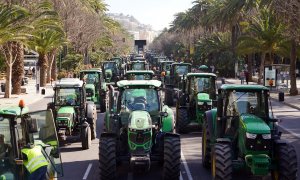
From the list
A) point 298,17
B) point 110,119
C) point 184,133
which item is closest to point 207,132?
point 110,119

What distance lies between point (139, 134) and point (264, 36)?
34595 millimetres

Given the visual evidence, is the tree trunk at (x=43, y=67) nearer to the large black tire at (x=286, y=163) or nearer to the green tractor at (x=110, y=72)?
the green tractor at (x=110, y=72)

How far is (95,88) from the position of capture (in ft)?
92.0

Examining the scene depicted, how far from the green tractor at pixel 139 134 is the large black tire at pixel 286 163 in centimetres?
226

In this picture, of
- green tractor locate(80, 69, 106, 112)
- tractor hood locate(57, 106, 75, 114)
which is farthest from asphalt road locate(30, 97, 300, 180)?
green tractor locate(80, 69, 106, 112)

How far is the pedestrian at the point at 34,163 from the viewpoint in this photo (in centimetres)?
821

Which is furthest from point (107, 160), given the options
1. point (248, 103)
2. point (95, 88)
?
point (95, 88)

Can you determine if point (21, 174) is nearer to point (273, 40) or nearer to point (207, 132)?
point (207, 132)

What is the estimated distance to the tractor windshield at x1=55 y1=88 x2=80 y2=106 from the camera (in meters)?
18.0

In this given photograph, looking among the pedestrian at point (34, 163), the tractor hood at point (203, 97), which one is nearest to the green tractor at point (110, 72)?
the tractor hood at point (203, 97)

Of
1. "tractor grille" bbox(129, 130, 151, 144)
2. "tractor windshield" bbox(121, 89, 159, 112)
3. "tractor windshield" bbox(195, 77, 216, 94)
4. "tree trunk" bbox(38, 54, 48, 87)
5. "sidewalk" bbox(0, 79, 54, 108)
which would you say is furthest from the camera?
"tree trunk" bbox(38, 54, 48, 87)

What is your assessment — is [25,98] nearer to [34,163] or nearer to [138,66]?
[138,66]

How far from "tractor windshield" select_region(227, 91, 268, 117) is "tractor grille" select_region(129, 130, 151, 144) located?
6.74ft

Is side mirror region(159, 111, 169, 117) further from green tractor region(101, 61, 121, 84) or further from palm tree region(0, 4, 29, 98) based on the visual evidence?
green tractor region(101, 61, 121, 84)
